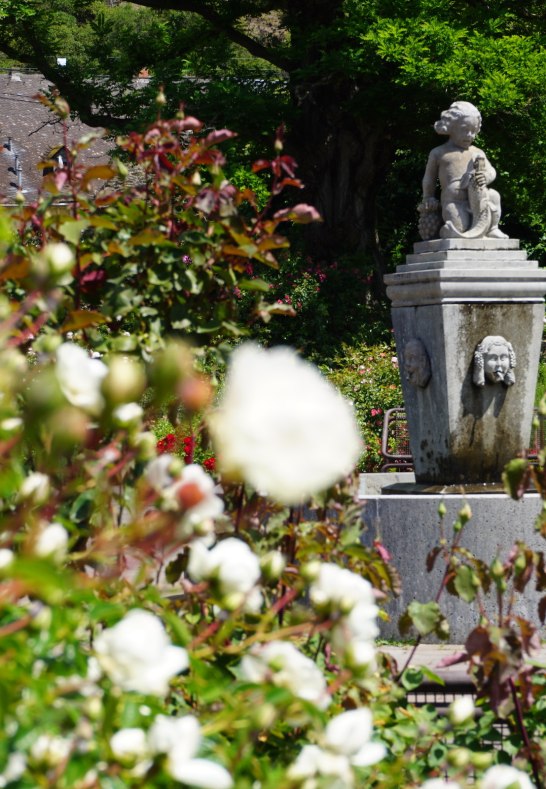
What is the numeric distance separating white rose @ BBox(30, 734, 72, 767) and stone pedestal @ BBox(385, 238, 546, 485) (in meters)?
5.22

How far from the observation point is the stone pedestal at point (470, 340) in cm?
636

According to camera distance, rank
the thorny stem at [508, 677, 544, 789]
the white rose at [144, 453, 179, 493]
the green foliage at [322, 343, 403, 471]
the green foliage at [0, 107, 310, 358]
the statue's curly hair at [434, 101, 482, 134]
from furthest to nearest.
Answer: the green foliage at [322, 343, 403, 471]
the statue's curly hair at [434, 101, 482, 134]
the green foliage at [0, 107, 310, 358]
the thorny stem at [508, 677, 544, 789]
the white rose at [144, 453, 179, 493]

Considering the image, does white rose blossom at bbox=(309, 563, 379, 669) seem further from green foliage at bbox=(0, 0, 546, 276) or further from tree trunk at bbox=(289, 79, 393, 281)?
tree trunk at bbox=(289, 79, 393, 281)

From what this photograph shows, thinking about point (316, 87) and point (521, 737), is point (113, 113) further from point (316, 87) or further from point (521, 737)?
point (521, 737)

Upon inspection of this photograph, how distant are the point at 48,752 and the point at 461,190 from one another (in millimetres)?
5825

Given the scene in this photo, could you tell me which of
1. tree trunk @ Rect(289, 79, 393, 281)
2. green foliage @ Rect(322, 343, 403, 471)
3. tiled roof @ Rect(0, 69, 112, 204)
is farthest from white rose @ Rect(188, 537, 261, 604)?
tiled roof @ Rect(0, 69, 112, 204)

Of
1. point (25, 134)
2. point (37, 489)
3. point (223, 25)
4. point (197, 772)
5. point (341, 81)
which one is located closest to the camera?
point (197, 772)

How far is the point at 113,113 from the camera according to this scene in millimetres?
16734

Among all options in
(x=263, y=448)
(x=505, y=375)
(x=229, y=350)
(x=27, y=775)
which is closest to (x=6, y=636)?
(x=27, y=775)

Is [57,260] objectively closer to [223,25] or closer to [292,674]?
[292,674]

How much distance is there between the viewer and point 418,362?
653 centimetres

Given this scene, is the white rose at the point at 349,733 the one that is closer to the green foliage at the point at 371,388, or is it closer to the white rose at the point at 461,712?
the white rose at the point at 461,712

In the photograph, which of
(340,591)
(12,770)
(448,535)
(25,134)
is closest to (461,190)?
(448,535)

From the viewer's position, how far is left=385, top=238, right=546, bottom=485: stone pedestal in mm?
6359
